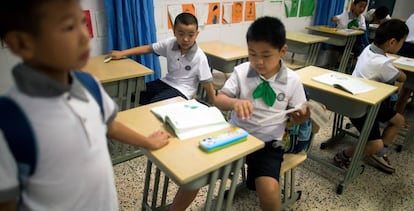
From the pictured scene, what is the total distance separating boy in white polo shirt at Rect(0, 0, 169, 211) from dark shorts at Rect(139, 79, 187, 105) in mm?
1430

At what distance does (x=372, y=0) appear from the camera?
18.8ft

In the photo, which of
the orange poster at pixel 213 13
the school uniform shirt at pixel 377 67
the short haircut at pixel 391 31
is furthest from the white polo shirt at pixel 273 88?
the orange poster at pixel 213 13

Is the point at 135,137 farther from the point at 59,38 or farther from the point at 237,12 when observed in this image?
the point at 237,12

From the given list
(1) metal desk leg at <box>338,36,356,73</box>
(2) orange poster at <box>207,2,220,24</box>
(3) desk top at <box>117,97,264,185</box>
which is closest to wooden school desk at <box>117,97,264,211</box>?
(3) desk top at <box>117,97,264,185</box>

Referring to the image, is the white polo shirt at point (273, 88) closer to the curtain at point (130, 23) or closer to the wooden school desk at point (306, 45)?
the curtain at point (130, 23)

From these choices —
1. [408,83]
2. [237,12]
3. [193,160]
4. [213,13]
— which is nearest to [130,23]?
[213,13]

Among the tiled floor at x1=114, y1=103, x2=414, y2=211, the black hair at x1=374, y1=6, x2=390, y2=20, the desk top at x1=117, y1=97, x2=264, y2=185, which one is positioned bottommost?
the tiled floor at x1=114, y1=103, x2=414, y2=211

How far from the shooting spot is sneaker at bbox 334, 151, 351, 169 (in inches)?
88.5

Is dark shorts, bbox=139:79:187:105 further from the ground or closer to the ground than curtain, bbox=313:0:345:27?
closer to the ground

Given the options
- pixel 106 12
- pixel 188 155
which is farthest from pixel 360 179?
pixel 106 12

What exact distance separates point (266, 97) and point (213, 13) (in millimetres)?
2239

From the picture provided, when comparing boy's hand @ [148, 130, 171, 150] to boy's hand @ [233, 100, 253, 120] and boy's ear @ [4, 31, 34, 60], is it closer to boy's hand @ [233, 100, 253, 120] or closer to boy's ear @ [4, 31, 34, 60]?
boy's hand @ [233, 100, 253, 120]

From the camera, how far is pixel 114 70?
6.73 feet

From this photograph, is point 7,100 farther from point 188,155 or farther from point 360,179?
point 360,179
